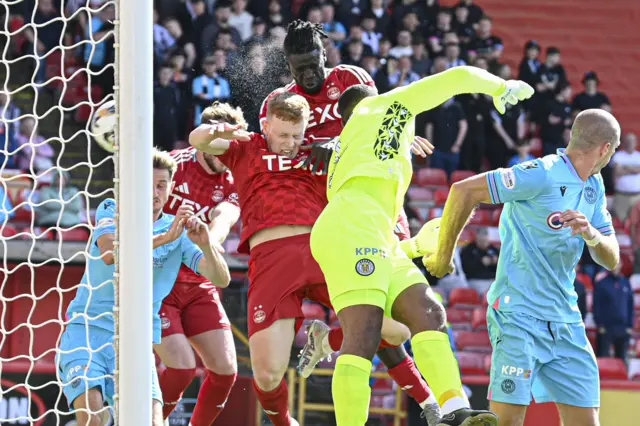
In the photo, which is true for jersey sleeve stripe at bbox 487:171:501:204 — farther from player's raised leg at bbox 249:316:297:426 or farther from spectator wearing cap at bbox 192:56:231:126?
spectator wearing cap at bbox 192:56:231:126

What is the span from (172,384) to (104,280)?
1308mm

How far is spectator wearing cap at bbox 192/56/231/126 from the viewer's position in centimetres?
1181

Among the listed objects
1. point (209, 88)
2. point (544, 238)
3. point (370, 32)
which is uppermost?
point (370, 32)

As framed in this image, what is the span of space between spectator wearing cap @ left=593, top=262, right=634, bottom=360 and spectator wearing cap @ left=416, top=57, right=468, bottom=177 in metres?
2.36

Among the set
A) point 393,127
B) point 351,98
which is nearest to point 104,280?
point 351,98

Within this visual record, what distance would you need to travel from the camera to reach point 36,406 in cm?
916

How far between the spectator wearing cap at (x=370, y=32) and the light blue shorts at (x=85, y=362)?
8.27 m

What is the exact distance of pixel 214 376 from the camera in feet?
20.6

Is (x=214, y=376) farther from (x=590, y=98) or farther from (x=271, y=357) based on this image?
(x=590, y=98)

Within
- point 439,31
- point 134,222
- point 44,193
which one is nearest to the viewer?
point 134,222

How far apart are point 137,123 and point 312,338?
6.65 feet

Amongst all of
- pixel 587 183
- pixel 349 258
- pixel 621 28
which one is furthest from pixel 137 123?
pixel 621 28

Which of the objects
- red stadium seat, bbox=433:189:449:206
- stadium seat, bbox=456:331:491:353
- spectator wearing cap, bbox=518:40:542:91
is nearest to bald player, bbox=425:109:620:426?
stadium seat, bbox=456:331:491:353

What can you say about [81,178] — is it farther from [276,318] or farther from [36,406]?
[276,318]
